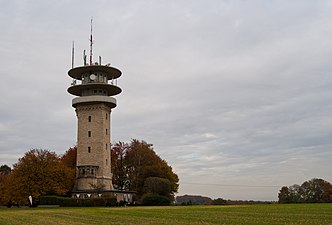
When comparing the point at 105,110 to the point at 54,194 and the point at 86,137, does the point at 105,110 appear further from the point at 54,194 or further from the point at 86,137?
the point at 54,194

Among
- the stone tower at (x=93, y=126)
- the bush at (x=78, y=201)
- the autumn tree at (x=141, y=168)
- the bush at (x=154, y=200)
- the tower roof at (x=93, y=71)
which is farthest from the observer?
the autumn tree at (x=141, y=168)

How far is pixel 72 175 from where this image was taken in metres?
65.4

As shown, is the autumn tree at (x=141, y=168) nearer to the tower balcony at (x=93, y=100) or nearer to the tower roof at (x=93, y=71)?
the tower balcony at (x=93, y=100)

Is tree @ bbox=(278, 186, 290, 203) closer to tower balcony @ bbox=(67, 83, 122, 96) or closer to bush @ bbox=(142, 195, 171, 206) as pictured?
bush @ bbox=(142, 195, 171, 206)

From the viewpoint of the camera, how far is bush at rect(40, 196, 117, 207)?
56647 millimetres

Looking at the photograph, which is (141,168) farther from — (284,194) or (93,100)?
(284,194)

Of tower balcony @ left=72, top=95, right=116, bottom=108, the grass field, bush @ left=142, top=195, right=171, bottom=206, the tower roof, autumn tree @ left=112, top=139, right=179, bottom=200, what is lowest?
the grass field

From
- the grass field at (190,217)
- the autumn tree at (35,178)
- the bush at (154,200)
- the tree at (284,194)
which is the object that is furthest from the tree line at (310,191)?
the grass field at (190,217)

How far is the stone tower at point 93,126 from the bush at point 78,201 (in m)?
6.37

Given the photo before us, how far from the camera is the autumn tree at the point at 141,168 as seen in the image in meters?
73.3

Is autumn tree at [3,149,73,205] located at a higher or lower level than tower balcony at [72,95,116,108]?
lower

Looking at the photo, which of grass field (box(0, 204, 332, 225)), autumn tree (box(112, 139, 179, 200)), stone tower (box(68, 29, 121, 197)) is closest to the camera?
grass field (box(0, 204, 332, 225))

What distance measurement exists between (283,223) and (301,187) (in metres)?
66.9

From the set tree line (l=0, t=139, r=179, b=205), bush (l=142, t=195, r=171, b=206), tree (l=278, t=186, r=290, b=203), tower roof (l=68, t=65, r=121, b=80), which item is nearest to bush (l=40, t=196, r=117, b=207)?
tree line (l=0, t=139, r=179, b=205)
